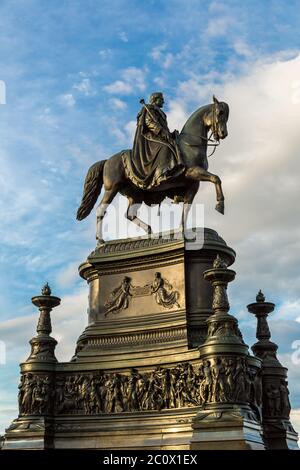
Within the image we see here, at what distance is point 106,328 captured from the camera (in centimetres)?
2077

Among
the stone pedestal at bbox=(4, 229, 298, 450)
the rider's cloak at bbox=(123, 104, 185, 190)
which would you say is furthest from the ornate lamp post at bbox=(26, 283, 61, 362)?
the rider's cloak at bbox=(123, 104, 185, 190)

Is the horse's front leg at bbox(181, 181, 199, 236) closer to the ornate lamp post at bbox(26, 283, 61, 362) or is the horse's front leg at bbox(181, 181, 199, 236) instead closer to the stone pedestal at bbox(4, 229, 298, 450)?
the stone pedestal at bbox(4, 229, 298, 450)

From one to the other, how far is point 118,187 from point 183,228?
303 centimetres

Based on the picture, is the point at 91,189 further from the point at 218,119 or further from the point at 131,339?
the point at 131,339

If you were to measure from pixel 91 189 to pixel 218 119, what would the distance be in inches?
195

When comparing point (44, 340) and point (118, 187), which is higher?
point (118, 187)

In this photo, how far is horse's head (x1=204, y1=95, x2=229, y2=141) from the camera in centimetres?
2138

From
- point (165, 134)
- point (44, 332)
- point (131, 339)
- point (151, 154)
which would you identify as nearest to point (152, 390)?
point (131, 339)

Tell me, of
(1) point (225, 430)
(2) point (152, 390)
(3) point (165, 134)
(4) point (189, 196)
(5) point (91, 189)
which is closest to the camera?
(1) point (225, 430)

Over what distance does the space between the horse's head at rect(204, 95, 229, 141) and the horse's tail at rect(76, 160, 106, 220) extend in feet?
13.2

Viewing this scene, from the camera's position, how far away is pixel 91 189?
23625 mm

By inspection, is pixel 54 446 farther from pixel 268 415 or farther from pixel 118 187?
pixel 118 187
